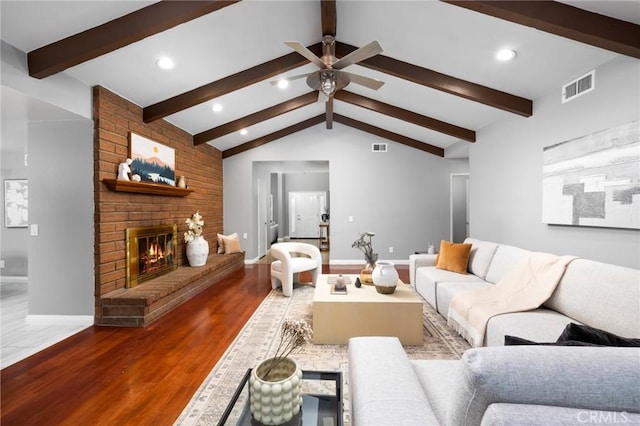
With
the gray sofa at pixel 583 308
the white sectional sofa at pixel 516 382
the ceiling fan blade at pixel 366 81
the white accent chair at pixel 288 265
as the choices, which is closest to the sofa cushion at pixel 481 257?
the gray sofa at pixel 583 308

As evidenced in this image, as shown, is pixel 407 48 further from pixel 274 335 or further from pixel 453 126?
pixel 274 335

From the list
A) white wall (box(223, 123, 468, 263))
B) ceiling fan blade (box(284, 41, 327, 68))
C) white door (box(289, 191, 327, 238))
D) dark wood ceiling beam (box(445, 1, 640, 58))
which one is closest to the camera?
dark wood ceiling beam (box(445, 1, 640, 58))

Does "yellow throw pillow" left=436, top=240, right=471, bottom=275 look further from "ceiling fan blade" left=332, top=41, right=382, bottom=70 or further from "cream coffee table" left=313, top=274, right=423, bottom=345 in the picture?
"ceiling fan blade" left=332, top=41, right=382, bottom=70

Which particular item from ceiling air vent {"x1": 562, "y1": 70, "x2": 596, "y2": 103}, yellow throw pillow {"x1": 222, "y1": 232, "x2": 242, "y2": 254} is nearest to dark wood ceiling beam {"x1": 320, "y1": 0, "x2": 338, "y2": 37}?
ceiling air vent {"x1": 562, "y1": 70, "x2": 596, "y2": 103}

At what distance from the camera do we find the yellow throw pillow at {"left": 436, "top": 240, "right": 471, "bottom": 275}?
3959 mm

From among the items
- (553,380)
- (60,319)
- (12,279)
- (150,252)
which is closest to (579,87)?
(553,380)

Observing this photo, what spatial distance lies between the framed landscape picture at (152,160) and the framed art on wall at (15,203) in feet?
9.95

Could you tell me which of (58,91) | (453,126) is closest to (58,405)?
(58,91)

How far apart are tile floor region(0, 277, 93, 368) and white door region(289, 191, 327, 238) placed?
8.95 metres

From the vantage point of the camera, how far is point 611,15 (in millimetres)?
2291

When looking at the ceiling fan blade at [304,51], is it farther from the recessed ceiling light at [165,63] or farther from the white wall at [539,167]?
the white wall at [539,167]

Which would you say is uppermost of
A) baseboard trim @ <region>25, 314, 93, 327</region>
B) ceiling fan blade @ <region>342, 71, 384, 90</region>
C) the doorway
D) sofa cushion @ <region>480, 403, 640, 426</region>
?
ceiling fan blade @ <region>342, 71, 384, 90</region>

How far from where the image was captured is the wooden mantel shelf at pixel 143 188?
3467mm

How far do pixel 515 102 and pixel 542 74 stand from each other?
60 cm
